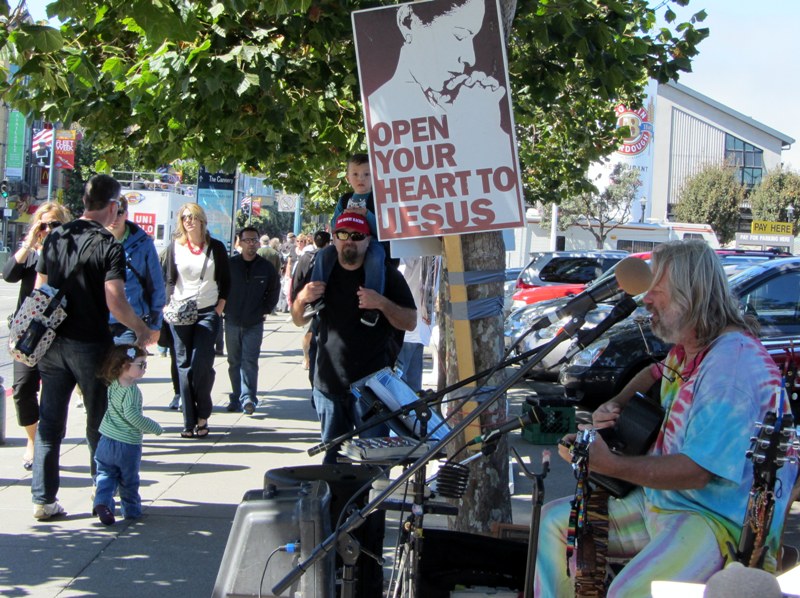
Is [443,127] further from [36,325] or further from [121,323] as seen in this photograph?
[121,323]

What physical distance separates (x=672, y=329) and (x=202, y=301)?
5.97 m

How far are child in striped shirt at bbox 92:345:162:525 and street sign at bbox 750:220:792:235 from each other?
50.8 meters

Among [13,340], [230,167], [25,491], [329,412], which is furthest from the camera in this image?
[230,167]

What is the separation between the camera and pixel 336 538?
291 cm

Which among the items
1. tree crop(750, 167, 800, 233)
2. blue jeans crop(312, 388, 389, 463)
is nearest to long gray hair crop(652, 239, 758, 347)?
blue jeans crop(312, 388, 389, 463)

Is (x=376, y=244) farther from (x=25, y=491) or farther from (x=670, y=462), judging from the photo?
(x=25, y=491)

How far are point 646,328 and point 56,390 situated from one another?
610cm

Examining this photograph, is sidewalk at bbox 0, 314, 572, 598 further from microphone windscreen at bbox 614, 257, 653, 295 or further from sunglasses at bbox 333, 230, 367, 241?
microphone windscreen at bbox 614, 257, 653, 295

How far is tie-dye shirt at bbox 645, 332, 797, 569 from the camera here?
3.04 m

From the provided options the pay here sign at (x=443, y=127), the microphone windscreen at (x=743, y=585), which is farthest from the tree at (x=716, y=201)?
the microphone windscreen at (x=743, y=585)

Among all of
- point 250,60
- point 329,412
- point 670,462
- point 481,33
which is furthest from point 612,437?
point 250,60

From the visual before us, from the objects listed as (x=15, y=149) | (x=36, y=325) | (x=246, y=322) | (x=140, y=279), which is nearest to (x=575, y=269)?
(x=246, y=322)

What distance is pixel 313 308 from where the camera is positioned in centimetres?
540

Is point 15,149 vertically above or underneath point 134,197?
above
